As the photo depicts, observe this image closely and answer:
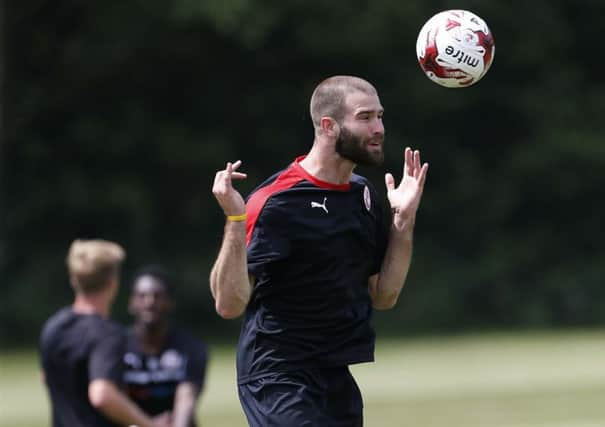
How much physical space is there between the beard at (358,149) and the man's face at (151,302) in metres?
2.81

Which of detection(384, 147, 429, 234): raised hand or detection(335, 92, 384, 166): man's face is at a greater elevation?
detection(335, 92, 384, 166): man's face

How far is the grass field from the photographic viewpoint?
13.4m

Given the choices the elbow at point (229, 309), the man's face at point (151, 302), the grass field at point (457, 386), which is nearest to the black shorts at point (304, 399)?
the elbow at point (229, 309)

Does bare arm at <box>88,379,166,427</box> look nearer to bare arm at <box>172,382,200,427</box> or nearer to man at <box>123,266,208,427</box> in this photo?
bare arm at <box>172,382,200,427</box>

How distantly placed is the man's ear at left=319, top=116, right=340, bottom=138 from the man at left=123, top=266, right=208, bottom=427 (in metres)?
2.46

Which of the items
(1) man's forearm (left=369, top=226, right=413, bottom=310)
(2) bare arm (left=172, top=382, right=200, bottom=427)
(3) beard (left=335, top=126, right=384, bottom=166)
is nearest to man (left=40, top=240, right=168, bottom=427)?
(2) bare arm (left=172, top=382, right=200, bottom=427)

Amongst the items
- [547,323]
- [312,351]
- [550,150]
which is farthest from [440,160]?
[312,351]

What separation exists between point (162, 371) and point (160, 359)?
0.28 feet

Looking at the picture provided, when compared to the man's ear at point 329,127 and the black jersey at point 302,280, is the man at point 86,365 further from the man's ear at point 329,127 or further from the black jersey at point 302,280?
the man's ear at point 329,127

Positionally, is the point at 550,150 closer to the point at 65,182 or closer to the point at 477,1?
the point at 477,1

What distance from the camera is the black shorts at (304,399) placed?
574 centimetres

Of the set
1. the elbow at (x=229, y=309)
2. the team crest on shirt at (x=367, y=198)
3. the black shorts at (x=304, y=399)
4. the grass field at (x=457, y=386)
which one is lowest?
the grass field at (x=457, y=386)

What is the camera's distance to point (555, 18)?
97.8 ft

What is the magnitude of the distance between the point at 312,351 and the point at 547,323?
2272cm
